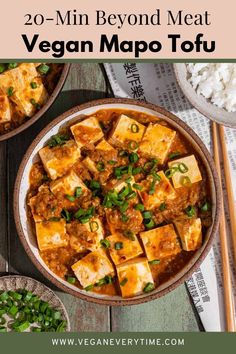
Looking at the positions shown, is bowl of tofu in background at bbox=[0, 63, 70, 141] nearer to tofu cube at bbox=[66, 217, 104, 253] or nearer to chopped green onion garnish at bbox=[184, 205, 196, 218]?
tofu cube at bbox=[66, 217, 104, 253]

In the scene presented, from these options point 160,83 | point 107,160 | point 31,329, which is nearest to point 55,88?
point 107,160

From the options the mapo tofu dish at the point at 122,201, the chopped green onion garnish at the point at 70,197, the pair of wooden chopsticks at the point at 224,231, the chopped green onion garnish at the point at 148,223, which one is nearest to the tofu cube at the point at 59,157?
the mapo tofu dish at the point at 122,201

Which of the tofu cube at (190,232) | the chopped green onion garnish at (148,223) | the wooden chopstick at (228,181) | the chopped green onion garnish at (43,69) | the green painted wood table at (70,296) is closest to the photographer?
the tofu cube at (190,232)

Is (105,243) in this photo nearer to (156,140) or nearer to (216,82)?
(156,140)

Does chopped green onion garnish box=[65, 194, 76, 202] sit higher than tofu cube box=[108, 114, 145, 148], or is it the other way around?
tofu cube box=[108, 114, 145, 148]

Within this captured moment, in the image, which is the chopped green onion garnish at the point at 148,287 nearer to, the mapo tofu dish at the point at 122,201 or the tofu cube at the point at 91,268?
the mapo tofu dish at the point at 122,201

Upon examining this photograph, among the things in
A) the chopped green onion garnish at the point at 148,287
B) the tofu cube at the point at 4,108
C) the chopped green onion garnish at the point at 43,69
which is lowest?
the chopped green onion garnish at the point at 148,287

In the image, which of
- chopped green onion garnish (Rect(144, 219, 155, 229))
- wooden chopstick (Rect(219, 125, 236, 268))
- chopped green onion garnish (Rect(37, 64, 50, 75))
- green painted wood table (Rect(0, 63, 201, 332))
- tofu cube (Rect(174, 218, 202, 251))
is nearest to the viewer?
tofu cube (Rect(174, 218, 202, 251))

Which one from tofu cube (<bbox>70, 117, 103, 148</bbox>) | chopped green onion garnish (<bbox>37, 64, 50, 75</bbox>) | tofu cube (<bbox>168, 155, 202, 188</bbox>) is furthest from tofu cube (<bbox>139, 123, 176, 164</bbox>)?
chopped green onion garnish (<bbox>37, 64, 50, 75</bbox>)
